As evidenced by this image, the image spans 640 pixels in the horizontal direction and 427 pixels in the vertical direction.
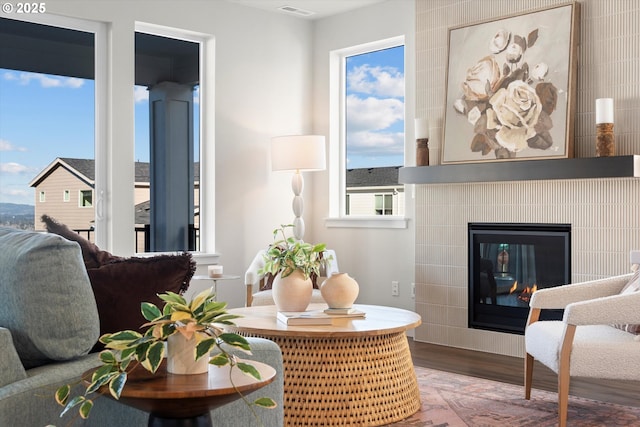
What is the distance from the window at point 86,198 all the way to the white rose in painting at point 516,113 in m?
2.78

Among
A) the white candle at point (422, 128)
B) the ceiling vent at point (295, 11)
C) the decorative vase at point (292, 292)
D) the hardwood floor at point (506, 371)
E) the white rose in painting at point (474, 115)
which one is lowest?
the hardwood floor at point (506, 371)

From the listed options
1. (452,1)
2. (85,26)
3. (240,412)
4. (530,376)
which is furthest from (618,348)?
(85,26)

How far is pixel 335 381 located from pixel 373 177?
10.2ft

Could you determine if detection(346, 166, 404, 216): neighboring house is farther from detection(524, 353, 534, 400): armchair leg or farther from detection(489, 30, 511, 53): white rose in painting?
detection(524, 353, 534, 400): armchair leg

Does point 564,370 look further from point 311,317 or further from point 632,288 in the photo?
point 311,317

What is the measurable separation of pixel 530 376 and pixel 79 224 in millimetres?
3136

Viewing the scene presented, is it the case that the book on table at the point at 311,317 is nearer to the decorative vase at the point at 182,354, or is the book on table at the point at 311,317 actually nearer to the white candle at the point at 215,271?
the white candle at the point at 215,271

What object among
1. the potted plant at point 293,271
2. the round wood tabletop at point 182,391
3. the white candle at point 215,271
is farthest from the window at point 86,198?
the round wood tabletop at point 182,391

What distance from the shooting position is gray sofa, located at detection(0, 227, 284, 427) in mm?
1819

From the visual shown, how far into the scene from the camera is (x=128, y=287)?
2104mm

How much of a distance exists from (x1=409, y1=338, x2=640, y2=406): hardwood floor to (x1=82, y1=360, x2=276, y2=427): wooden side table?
107 inches

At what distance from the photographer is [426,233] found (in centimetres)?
546

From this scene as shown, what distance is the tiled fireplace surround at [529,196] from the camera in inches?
175

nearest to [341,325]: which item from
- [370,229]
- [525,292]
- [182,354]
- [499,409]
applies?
[499,409]
